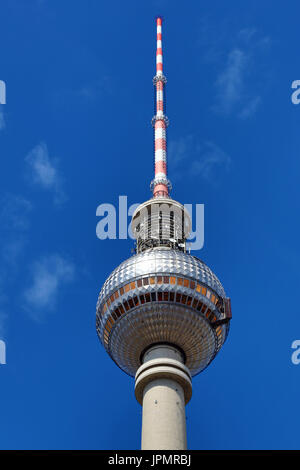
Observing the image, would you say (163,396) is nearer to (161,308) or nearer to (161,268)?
(161,308)

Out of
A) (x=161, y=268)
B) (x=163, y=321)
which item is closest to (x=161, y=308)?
(x=163, y=321)

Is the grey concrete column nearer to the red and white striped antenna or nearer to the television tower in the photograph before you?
the television tower

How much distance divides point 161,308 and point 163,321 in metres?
1.22

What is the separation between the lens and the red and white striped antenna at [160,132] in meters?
72.9

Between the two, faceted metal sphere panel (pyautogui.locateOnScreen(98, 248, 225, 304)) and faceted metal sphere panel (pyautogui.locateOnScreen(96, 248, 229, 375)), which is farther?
faceted metal sphere panel (pyautogui.locateOnScreen(98, 248, 225, 304))

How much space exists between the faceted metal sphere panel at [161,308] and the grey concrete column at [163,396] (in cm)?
180

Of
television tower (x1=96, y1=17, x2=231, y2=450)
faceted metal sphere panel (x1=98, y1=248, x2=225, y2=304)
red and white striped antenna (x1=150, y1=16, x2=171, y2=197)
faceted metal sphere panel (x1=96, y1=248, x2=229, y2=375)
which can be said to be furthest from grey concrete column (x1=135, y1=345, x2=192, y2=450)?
red and white striped antenna (x1=150, y1=16, x2=171, y2=197)

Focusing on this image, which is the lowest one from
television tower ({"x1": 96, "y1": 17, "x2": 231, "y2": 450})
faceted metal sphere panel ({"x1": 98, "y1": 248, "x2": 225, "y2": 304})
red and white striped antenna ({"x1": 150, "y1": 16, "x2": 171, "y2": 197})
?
television tower ({"x1": 96, "y1": 17, "x2": 231, "y2": 450})

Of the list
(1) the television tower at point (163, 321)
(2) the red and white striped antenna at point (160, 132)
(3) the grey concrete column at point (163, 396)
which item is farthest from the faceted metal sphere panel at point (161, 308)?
(2) the red and white striped antenna at point (160, 132)

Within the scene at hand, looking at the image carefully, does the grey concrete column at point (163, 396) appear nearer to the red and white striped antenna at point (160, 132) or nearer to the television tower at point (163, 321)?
the television tower at point (163, 321)

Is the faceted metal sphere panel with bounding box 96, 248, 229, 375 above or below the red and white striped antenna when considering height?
below

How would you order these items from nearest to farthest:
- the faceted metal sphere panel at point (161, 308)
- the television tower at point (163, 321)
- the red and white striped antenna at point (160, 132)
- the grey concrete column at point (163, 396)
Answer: the grey concrete column at point (163, 396) < the television tower at point (163, 321) < the faceted metal sphere panel at point (161, 308) < the red and white striped antenna at point (160, 132)

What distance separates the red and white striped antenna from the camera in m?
72.9

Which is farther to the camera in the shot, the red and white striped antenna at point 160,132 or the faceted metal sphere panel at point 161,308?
the red and white striped antenna at point 160,132
